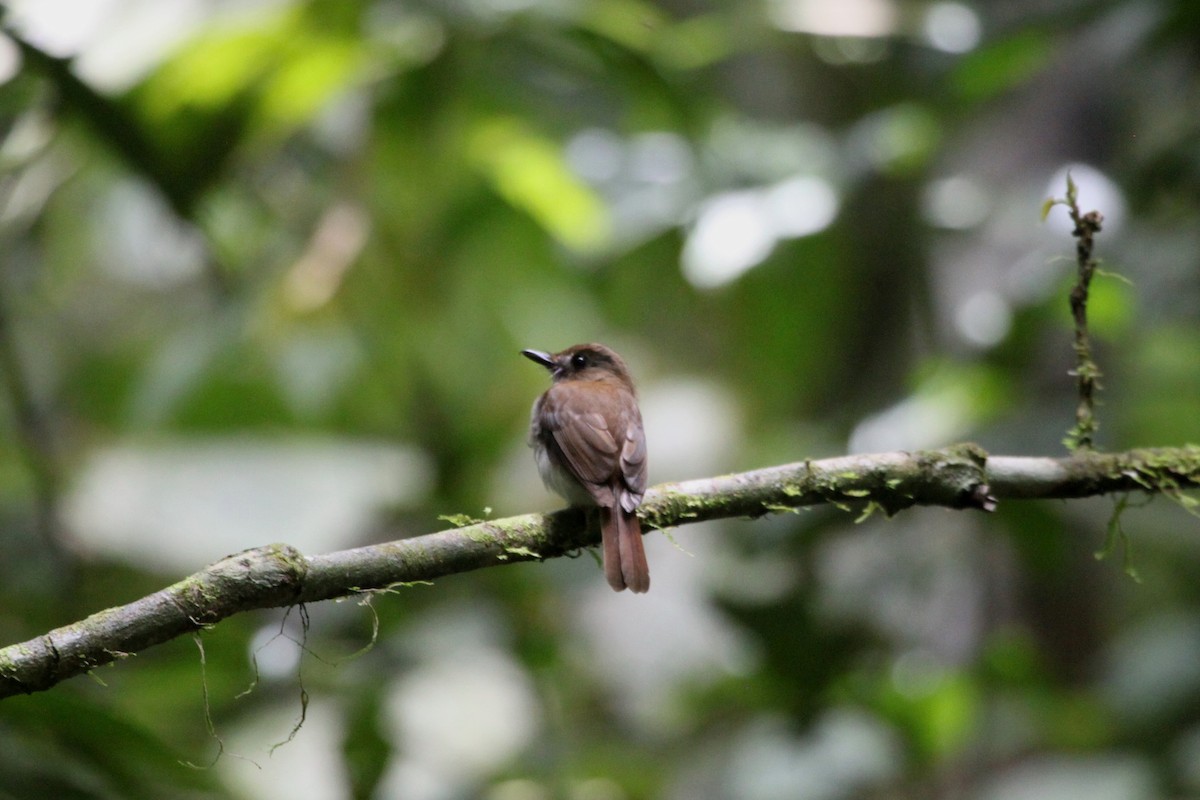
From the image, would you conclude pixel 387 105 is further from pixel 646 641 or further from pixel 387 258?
pixel 646 641

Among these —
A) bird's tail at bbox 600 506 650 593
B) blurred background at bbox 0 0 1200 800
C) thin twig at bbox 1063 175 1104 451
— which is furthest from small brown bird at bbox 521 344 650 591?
thin twig at bbox 1063 175 1104 451

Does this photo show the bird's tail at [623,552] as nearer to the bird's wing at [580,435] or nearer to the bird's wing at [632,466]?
the bird's wing at [632,466]

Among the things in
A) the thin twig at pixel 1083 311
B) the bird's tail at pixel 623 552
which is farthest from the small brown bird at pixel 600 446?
the thin twig at pixel 1083 311

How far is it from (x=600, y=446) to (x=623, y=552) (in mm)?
400

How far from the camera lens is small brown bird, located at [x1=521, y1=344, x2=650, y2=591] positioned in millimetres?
2566

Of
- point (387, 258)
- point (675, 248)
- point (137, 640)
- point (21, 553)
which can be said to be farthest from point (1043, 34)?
point (21, 553)

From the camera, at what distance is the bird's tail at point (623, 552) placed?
254cm

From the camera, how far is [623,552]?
8.42ft

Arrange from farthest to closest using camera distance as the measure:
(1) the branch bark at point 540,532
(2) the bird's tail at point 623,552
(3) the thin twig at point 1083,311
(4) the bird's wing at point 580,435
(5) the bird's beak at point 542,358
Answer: (5) the bird's beak at point 542,358 < (4) the bird's wing at point 580,435 < (2) the bird's tail at point 623,552 < (3) the thin twig at point 1083,311 < (1) the branch bark at point 540,532

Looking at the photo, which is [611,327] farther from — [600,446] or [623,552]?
[623,552]

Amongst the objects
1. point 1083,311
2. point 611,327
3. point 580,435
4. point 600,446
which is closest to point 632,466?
point 600,446

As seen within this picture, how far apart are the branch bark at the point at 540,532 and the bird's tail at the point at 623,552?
7 cm

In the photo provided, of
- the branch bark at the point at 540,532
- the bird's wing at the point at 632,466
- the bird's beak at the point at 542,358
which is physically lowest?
the branch bark at the point at 540,532

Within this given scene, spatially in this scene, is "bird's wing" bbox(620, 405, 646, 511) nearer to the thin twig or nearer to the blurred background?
the blurred background
